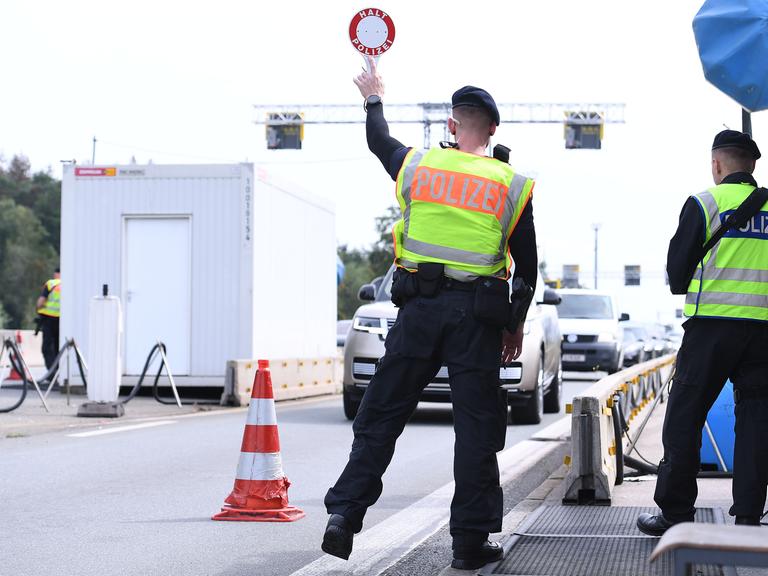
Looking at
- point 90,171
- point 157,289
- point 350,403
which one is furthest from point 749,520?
point 90,171

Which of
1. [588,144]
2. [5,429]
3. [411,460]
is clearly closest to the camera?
[411,460]

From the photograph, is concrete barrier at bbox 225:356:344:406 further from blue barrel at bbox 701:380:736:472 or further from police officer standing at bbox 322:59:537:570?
police officer standing at bbox 322:59:537:570

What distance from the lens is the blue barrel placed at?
27.8ft

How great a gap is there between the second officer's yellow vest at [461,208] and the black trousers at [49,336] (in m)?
16.6

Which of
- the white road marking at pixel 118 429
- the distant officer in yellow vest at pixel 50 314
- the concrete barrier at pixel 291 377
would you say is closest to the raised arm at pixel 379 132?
the white road marking at pixel 118 429

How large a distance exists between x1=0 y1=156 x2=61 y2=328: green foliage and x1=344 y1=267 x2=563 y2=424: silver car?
66983 millimetres

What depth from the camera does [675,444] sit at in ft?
18.8

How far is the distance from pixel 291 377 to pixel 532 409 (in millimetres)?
5705

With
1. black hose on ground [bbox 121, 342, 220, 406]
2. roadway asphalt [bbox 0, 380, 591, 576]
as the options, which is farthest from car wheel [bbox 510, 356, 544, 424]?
black hose on ground [bbox 121, 342, 220, 406]

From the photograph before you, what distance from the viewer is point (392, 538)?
6.65 meters

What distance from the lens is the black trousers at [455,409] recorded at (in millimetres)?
5203

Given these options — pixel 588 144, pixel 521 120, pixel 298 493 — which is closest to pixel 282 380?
pixel 298 493

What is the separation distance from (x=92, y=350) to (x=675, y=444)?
985 centimetres

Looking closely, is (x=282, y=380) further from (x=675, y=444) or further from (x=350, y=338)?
(x=675, y=444)
